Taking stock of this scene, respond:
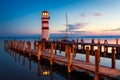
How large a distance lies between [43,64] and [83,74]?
5.62 m

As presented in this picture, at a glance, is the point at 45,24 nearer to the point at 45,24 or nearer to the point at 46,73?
the point at 45,24

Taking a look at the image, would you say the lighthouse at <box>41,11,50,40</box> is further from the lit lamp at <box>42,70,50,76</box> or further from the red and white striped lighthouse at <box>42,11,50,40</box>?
the lit lamp at <box>42,70,50,76</box>

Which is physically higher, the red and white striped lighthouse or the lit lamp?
the red and white striped lighthouse

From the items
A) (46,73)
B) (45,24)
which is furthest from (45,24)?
(46,73)

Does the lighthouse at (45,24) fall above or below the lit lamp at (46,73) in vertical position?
above

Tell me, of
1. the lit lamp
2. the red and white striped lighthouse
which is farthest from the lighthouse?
the lit lamp

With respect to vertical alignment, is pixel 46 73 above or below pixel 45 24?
below

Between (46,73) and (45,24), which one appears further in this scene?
(45,24)

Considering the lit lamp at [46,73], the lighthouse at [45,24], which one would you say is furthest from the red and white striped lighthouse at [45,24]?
the lit lamp at [46,73]

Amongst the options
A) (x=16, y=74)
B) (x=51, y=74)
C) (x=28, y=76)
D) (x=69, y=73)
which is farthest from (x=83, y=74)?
(x=16, y=74)

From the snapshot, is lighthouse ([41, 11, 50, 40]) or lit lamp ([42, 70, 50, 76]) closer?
lit lamp ([42, 70, 50, 76])

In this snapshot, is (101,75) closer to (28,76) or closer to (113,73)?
(113,73)

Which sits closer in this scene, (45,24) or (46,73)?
(46,73)

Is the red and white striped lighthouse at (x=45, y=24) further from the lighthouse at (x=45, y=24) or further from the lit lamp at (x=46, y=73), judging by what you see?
the lit lamp at (x=46, y=73)
